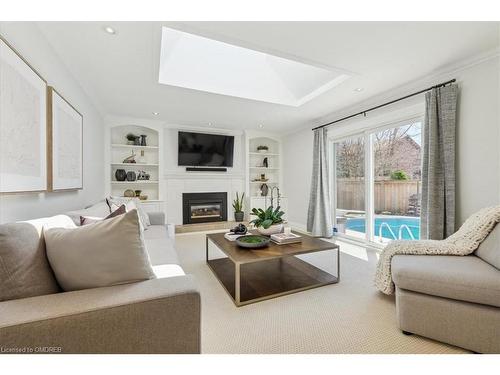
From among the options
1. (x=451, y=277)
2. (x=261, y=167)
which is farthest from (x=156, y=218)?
(x=451, y=277)

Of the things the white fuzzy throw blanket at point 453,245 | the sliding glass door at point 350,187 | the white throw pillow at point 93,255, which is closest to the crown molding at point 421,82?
the sliding glass door at point 350,187

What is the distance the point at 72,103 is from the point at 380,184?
13.5 ft

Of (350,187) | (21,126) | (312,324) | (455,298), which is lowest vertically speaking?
(312,324)

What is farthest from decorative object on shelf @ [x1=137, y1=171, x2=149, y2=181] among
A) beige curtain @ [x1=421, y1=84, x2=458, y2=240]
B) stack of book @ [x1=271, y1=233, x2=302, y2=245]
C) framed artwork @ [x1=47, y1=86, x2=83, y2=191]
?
beige curtain @ [x1=421, y1=84, x2=458, y2=240]

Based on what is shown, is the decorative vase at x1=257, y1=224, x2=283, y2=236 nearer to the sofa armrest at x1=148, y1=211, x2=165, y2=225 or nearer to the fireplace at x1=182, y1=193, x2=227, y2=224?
the sofa armrest at x1=148, y1=211, x2=165, y2=225

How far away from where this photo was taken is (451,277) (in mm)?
1320

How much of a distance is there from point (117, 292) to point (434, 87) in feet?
11.0

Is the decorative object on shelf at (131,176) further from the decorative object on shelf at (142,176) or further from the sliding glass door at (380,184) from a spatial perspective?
the sliding glass door at (380,184)

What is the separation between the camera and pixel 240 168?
529 centimetres

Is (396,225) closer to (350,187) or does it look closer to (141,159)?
(350,187)

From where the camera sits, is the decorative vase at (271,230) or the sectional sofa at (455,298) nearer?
the sectional sofa at (455,298)

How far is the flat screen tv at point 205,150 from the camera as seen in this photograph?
4.61 metres

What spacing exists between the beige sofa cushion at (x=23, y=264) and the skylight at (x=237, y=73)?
225 cm
